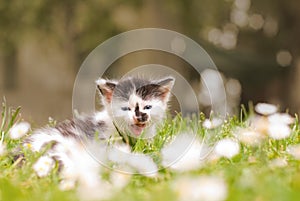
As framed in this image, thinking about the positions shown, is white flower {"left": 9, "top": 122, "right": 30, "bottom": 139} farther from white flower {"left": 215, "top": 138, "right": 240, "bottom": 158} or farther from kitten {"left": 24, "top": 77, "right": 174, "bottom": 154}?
white flower {"left": 215, "top": 138, "right": 240, "bottom": 158}

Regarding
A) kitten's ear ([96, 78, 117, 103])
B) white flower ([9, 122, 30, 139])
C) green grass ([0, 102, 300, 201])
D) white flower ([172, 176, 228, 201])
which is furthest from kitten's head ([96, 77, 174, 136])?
white flower ([172, 176, 228, 201])

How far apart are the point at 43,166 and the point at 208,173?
2.61 ft

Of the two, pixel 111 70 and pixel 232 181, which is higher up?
pixel 111 70

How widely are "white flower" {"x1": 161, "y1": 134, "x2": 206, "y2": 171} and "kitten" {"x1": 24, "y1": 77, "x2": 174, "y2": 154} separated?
0.25 meters

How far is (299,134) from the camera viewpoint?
4.21 meters

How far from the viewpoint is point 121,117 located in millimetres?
3984

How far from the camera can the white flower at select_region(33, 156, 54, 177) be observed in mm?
2956

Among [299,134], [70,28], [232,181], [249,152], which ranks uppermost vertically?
[70,28]

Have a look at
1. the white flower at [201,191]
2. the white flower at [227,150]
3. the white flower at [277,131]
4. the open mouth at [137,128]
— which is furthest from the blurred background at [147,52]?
the white flower at [201,191]

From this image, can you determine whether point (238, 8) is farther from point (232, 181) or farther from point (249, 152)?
point (232, 181)

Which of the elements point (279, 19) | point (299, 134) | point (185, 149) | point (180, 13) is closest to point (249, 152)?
point (185, 149)

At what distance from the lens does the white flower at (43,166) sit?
9.70ft

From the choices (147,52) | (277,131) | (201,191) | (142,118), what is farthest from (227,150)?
(147,52)

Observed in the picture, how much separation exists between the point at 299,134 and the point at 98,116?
51.6 inches
